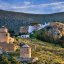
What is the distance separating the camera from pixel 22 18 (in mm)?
81188

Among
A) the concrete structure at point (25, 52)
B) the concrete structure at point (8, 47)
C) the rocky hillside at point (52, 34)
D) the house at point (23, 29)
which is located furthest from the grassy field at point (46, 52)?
the house at point (23, 29)

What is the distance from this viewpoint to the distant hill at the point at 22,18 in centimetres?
7985

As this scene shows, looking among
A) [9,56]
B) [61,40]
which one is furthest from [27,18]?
[9,56]

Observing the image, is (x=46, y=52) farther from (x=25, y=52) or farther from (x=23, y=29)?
(x=23, y=29)

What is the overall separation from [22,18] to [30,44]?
17526 millimetres

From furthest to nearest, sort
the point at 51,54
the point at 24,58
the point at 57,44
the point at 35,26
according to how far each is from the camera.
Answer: the point at 35,26
the point at 57,44
the point at 51,54
the point at 24,58

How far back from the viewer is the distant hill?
79850 millimetres

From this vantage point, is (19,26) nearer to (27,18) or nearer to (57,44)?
(27,18)

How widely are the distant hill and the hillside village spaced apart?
4369mm

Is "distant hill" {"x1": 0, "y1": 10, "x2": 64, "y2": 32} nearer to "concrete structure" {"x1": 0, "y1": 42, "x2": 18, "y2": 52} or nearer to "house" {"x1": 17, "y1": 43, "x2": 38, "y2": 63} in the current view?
"concrete structure" {"x1": 0, "y1": 42, "x2": 18, "y2": 52}

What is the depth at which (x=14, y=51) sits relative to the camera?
58.6 meters

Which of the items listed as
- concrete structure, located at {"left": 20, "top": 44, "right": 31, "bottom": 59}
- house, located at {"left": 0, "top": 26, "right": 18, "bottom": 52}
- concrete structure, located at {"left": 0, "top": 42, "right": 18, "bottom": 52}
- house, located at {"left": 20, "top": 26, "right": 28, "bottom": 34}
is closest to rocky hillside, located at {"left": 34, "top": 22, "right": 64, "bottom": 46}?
house, located at {"left": 20, "top": 26, "right": 28, "bottom": 34}

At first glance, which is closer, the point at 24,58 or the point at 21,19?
the point at 24,58

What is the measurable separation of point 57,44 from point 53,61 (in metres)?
10.4
